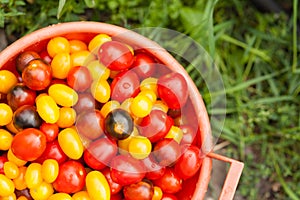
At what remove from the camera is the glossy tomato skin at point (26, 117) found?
150cm

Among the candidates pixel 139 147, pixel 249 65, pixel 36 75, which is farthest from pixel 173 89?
pixel 249 65

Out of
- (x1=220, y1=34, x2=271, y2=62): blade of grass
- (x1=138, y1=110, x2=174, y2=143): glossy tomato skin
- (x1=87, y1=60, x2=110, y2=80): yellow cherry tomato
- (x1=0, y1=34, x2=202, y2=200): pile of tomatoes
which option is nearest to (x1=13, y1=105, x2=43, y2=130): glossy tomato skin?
(x1=0, y1=34, x2=202, y2=200): pile of tomatoes

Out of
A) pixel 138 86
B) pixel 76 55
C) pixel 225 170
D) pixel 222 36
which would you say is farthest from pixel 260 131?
pixel 76 55

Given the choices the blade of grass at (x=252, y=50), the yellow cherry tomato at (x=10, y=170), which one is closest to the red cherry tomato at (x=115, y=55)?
the yellow cherry tomato at (x=10, y=170)

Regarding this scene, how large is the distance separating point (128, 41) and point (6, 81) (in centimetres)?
41

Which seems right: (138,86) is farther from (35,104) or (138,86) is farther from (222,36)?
(222,36)

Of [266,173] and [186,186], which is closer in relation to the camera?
[186,186]

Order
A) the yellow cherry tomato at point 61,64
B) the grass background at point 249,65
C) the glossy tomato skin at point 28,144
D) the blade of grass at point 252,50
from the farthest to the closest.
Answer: the blade of grass at point 252,50 < the grass background at point 249,65 < the yellow cherry tomato at point 61,64 < the glossy tomato skin at point 28,144

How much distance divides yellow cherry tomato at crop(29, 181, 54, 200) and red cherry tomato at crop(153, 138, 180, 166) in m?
0.35

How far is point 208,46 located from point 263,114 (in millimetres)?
366

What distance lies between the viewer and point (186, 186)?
170 cm

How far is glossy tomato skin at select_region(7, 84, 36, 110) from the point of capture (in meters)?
1.54

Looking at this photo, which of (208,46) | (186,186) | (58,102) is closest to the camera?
(58,102)

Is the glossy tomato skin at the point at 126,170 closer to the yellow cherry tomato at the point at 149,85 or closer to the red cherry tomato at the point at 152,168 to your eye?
the red cherry tomato at the point at 152,168
